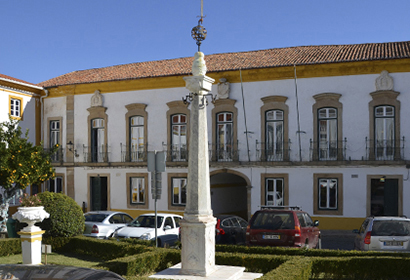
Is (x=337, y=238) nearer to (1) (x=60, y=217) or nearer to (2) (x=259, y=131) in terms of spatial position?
(2) (x=259, y=131)

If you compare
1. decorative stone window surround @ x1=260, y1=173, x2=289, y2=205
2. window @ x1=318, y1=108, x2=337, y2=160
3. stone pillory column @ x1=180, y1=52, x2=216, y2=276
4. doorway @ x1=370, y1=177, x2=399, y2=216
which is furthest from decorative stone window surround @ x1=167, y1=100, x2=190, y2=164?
stone pillory column @ x1=180, y1=52, x2=216, y2=276

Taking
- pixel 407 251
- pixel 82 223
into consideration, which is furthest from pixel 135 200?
pixel 407 251

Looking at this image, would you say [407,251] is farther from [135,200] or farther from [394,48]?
[135,200]

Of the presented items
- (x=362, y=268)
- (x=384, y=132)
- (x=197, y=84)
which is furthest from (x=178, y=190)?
(x=197, y=84)

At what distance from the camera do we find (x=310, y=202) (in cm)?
2106

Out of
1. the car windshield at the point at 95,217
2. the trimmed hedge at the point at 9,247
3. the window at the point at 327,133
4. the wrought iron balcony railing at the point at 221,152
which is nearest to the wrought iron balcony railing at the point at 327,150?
the window at the point at 327,133

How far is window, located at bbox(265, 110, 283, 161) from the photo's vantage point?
858 inches

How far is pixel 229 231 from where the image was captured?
15.1m

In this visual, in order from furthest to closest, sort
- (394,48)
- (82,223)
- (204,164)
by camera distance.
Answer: (394,48) < (82,223) < (204,164)

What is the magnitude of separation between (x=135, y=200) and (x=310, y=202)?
8.66 meters

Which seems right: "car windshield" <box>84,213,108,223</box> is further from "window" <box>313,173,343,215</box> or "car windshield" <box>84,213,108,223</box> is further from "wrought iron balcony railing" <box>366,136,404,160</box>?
"wrought iron balcony railing" <box>366,136,404,160</box>

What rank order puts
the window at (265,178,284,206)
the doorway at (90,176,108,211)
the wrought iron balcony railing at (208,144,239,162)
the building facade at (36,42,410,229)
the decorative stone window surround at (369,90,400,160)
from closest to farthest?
the decorative stone window surround at (369,90,400,160), the building facade at (36,42,410,229), the window at (265,178,284,206), the wrought iron balcony railing at (208,144,239,162), the doorway at (90,176,108,211)

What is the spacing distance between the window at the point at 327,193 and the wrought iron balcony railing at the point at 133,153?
8496 millimetres

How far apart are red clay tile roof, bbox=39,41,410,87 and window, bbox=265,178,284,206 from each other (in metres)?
5.10
